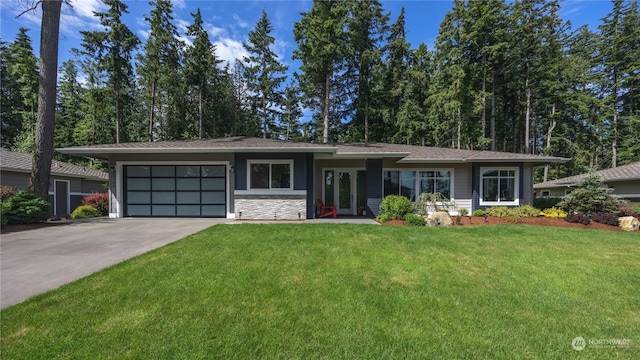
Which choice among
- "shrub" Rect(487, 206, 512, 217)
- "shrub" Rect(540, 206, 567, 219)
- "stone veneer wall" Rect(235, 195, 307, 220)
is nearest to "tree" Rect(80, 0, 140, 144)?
"stone veneer wall" Rect(235, 195, 307, 220)

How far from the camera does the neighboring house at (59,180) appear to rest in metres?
11.7

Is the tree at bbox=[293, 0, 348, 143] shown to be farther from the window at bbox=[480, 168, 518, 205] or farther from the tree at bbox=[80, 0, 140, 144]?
the tree at bbox=[80, 0, 140, 144]

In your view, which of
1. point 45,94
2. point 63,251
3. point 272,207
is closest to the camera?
point 63,251

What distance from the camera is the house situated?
10.2m

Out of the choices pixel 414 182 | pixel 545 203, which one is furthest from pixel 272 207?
pixel 545 203

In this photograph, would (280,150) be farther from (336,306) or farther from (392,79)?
(392,79)

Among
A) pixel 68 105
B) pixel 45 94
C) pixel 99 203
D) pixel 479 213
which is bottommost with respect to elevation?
pixel 479 213

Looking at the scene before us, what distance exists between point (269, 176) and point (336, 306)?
763cm

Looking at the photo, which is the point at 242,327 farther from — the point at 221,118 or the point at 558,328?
the point at 221,118

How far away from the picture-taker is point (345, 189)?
12.2m

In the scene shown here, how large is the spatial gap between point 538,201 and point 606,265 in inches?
421

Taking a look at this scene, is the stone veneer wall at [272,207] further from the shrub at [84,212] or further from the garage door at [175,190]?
the shrub at [84,212]

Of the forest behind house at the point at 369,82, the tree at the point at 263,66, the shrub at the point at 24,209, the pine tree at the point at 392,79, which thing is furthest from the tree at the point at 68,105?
the pine tree at the point at 392,79

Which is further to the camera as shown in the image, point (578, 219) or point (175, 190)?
point (175, 190)
